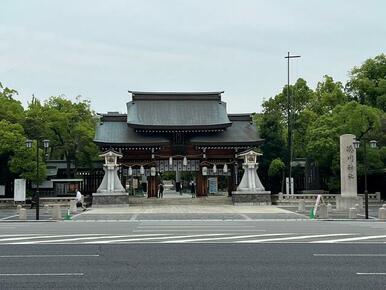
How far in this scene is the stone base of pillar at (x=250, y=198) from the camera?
1875 inches

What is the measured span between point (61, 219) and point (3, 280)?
21442mm

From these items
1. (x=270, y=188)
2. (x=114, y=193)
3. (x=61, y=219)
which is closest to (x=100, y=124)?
(x=114, y=193)

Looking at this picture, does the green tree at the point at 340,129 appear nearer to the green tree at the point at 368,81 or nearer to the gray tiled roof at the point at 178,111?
the green tree at the point at 368,81

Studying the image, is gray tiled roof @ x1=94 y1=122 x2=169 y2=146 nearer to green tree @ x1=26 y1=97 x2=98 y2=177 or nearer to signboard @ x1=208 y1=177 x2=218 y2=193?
green tree @ x1=26 y1=97 x2=98 y2=177

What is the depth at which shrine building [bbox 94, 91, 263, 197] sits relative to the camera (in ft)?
167

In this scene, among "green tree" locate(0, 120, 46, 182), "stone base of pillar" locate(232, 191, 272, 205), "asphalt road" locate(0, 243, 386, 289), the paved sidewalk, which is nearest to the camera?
"asphalt road" locate(0, 243, 386, 289)

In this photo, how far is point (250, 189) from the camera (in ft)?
157

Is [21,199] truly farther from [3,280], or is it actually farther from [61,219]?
[3,280]

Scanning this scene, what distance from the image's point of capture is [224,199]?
5059cm

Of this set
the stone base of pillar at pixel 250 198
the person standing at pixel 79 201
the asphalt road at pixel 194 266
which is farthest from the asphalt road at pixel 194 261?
the stone base of pillar at pixel 250 198

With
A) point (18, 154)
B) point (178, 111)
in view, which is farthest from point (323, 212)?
point (178, 111)

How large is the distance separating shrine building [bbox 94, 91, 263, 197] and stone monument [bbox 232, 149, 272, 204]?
9.21 feet

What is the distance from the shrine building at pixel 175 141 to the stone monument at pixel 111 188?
247cm

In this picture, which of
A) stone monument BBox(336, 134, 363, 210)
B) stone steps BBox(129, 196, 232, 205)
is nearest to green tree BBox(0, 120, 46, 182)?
stone steps BBox(129, 196, 232, 205)
